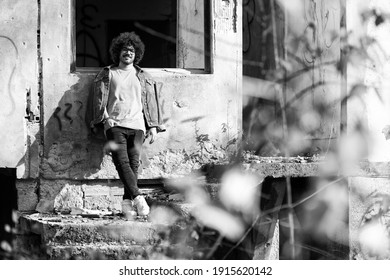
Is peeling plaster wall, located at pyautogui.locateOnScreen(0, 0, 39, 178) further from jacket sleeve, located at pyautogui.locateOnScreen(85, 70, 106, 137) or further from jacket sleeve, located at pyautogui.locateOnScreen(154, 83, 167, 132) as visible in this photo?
jacket sleeve, located at pyautogui.locateOnScreen(154, 83, 167, 132)

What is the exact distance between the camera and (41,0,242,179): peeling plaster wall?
8.05 m

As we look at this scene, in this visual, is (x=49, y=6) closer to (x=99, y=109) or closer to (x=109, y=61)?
(x=99, y=109)

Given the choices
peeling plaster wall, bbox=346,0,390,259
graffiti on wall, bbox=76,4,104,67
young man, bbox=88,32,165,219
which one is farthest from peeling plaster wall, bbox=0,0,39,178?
graffiti on wall, bbox=76,4,104,67

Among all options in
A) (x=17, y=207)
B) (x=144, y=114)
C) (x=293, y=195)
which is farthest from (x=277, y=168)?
(x=17, y=207)

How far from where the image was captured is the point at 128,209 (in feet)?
24.6

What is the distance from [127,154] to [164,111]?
0.73 metres

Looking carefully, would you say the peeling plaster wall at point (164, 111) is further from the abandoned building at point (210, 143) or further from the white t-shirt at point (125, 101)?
the white t-shirt at point (125, 101)

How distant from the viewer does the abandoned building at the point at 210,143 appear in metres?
7.09

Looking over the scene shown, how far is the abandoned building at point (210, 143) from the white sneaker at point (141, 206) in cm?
11

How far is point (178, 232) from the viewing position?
22.8 feet

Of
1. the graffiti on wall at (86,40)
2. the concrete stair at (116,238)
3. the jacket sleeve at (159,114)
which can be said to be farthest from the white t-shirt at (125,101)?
the graffiti on wall at (86,40)

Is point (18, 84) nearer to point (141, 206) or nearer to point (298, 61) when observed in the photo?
point (141, 206)

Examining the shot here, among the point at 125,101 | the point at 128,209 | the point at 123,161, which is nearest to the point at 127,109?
the point at 125,101

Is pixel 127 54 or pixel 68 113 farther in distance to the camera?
pixel 68 113
